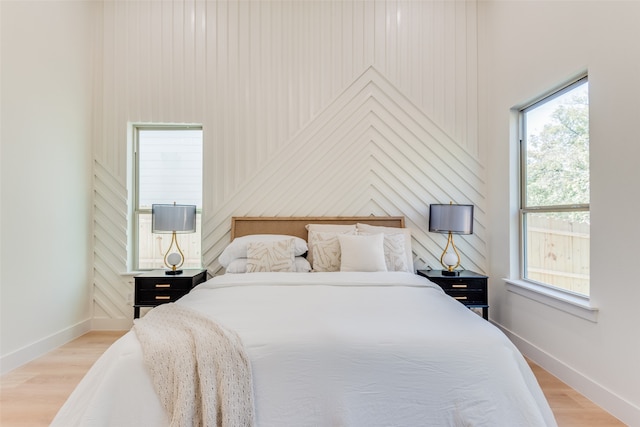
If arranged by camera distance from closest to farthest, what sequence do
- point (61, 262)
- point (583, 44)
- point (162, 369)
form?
point (162, 369)
point (583, 44)
point (61, 262)

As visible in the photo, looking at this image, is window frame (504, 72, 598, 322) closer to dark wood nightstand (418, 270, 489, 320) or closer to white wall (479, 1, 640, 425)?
white wall (479, 1, 640, 425)

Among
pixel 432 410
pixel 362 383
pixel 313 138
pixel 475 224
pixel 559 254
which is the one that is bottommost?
pixel 432 410

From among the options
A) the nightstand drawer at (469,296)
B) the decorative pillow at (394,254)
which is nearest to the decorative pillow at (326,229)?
the decorative pillow at (394,254)

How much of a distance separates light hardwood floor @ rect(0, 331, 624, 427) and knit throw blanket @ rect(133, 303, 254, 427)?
4.03 feet

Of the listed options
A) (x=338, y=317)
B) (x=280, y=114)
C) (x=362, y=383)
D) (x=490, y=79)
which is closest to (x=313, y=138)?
(x=280, y=114)

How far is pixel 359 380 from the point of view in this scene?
1352 millimetres

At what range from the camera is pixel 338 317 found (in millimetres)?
1633

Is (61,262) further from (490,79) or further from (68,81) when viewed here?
(490,79)

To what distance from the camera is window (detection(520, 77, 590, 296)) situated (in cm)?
240

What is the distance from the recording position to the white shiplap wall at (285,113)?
3514 millimetres

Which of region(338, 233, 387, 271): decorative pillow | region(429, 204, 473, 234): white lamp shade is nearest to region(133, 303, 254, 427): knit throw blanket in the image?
region(338, 233, 387, 271): decorative pillow

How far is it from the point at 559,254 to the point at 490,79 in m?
1.95

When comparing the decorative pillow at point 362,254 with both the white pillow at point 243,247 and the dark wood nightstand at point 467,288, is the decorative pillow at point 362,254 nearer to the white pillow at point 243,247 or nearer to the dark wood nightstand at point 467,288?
the white pillow at point 243,247

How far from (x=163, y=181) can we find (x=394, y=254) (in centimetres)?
265
